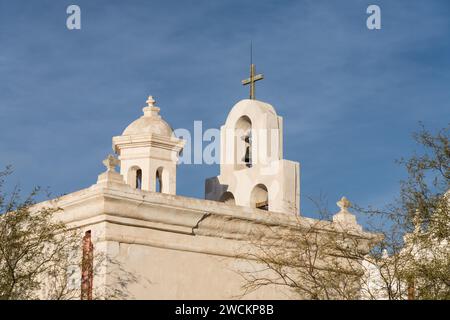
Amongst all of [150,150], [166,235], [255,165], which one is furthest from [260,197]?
[166,235]

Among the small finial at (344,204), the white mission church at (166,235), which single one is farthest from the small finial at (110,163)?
the small finial at (344,204)

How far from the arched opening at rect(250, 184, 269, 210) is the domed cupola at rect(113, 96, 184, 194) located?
→ 8.79 ft

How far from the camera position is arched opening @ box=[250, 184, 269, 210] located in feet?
84.3

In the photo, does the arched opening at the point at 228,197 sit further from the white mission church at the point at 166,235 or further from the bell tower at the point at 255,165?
the white mission church at the point at 166,235

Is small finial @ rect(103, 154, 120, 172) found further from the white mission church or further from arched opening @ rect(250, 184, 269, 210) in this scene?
arched opening @ rect(250, 184, 269, 210)

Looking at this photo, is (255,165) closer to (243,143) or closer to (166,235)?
(243,143)

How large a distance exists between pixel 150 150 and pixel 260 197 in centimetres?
331

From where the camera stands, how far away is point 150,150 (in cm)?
2770

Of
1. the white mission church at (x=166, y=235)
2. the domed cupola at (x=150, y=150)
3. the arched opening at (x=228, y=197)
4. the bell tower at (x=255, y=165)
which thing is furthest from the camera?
the domed cupola at (x=150, y=150)

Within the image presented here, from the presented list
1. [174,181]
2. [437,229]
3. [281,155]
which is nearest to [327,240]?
[437,229]

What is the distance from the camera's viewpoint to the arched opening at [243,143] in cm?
2631

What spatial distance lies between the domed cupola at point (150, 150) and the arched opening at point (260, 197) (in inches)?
106

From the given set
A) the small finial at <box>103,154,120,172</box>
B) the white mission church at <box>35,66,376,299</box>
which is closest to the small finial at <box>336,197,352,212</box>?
the white mission church at <box>35,66,376,299</box>
